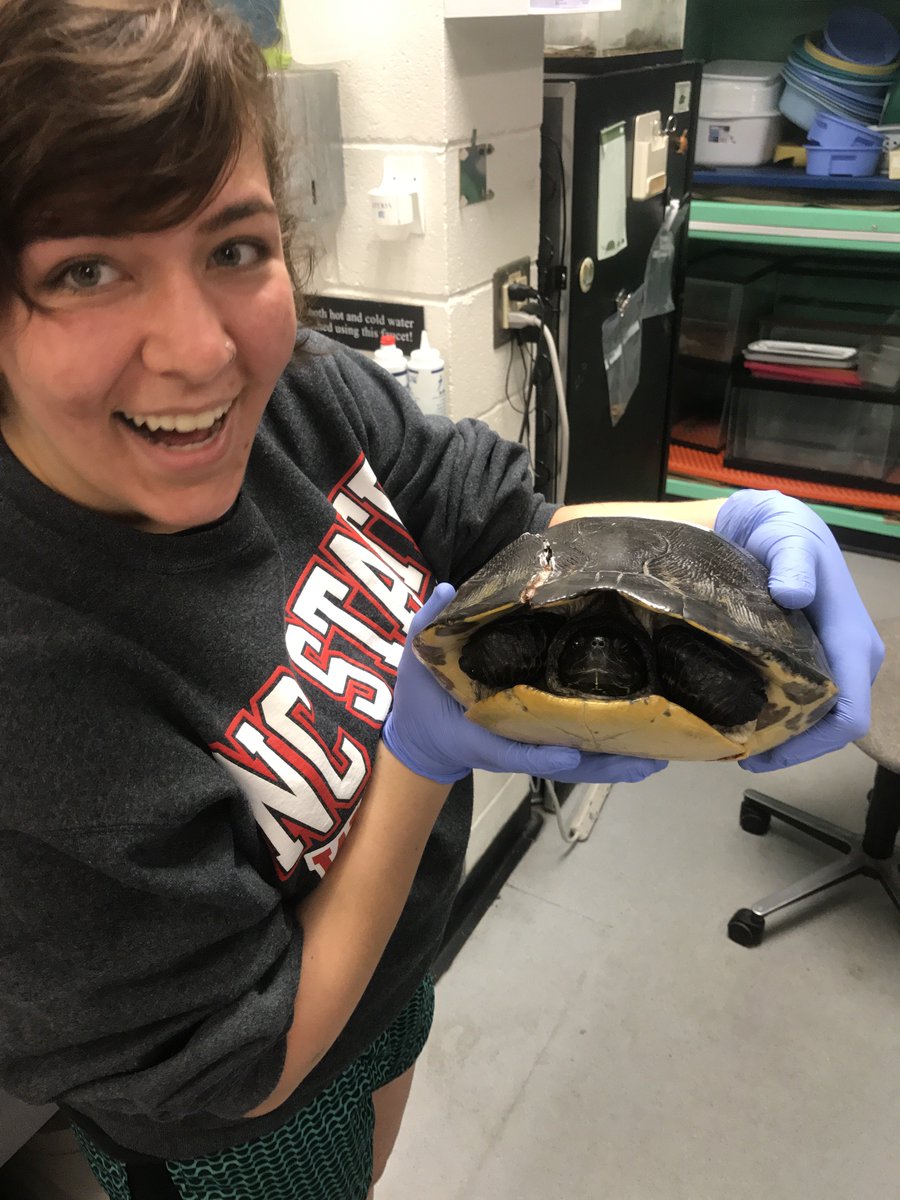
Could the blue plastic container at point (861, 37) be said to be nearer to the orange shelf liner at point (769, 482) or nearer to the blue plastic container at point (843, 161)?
the blue plastic container at point (843, 161)

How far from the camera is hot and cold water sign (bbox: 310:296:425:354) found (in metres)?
1.23

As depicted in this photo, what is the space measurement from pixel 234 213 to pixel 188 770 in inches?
13.7

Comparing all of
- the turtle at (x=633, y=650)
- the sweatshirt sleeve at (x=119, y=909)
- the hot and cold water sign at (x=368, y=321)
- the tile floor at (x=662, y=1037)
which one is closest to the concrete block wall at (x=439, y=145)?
the hot and cold water sign at (x=368, y=321)

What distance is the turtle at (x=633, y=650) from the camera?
637 mm

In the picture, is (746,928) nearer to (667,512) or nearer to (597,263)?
(667,512)

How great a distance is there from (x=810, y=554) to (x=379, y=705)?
435 millimetres

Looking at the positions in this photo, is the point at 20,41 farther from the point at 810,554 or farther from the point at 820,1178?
the point at 820,1178

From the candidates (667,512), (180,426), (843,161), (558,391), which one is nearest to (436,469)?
(667,512)

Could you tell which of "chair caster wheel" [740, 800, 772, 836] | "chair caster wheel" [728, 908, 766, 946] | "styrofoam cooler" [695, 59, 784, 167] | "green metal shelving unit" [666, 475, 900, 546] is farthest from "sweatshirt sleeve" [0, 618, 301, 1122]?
"styrofoam cooler" [695, 59, 784, 167]

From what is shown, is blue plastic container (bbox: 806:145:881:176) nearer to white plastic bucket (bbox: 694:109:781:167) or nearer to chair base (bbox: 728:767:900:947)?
white plastic bucket (bbox: 694:109:781:167)

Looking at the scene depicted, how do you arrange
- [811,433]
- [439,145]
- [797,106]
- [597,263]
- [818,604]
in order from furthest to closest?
[811,433]
[797,106]
[597,263]
[439,145]
[818,604]

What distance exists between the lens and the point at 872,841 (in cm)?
168

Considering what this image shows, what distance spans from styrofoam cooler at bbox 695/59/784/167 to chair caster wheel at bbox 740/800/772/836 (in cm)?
195

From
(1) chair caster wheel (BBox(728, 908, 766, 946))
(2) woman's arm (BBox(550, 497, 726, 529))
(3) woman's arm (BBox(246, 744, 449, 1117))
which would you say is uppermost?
(2) woman's arm (BBox(550, 497, 726, 529))
